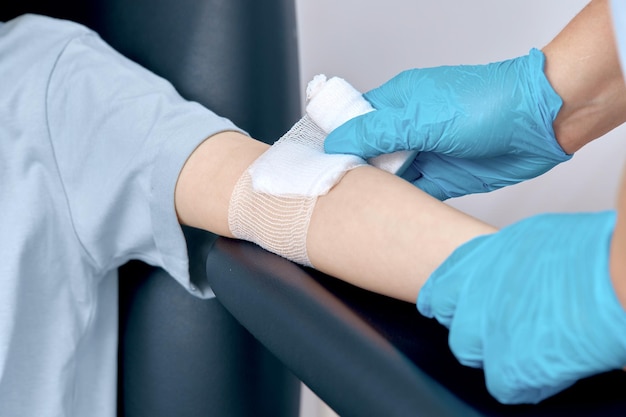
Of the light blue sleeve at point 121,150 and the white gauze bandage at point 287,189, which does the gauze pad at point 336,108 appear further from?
the light blue sleeve at point 121,150

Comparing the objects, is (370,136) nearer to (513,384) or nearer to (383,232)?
(383,232)

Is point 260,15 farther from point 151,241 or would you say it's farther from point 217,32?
point 151,241

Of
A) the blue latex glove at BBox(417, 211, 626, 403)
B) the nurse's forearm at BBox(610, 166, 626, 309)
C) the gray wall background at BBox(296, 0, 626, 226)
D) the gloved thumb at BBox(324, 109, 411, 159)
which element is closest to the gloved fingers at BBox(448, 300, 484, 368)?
the blue latex glove at BBox(417, 211, 626, 403)

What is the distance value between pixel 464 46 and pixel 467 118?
52 centimetres

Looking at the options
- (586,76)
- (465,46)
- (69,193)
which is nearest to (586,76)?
(586,76)

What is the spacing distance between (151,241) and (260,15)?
1.27ft

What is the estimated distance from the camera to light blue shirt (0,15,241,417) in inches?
34.3

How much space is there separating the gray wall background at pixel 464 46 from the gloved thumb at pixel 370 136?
1.72 feet

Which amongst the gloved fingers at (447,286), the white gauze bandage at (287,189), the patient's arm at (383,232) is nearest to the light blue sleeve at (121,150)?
the white gauze bandage at (287,189)

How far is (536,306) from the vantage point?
19.9 inches

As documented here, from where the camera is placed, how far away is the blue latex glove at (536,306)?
48 centimetres

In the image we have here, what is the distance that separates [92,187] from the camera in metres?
0.91

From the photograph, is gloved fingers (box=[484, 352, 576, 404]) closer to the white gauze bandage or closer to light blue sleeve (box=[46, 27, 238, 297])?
the white gauze bandage

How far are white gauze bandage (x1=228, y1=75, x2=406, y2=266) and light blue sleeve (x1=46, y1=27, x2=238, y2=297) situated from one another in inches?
4.2
